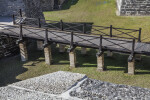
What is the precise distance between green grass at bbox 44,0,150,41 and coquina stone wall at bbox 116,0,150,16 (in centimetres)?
50

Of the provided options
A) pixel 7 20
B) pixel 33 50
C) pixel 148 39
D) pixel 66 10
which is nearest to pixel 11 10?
pixel 7 20

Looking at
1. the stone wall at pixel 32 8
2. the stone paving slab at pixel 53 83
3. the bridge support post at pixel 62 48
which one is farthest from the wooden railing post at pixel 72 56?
the stone wall at pixel 32 8

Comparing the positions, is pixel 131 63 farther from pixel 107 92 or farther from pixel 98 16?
pixel 98 16

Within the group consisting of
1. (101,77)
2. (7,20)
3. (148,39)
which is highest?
(7,20)

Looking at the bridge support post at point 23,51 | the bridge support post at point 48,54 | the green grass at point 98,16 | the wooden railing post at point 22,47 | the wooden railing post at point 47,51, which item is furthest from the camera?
the green grass at point 98,16

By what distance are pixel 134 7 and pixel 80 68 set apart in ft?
36.1

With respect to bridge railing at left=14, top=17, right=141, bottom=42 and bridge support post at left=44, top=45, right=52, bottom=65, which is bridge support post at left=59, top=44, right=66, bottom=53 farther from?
bridge support post at left=44, top=45, right=52, bottom=65

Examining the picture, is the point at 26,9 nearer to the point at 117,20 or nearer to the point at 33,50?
the point at 33,50

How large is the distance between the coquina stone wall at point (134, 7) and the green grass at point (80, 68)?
7855 mm

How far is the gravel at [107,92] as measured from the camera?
10945 mm

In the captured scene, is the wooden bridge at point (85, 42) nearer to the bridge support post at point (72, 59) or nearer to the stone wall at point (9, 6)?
the bridge support post at point (72, 59)

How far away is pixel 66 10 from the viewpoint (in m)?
30.8

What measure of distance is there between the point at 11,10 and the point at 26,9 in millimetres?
1363

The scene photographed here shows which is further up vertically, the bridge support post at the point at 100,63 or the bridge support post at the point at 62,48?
the bridge support post at the point at 62,48
